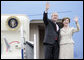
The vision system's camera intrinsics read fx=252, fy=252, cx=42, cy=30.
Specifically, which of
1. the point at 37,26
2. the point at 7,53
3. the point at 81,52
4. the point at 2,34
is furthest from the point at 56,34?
the point at 37,26

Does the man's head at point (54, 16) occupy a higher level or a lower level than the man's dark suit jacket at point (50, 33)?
higher

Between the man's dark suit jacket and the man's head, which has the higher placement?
the man's head

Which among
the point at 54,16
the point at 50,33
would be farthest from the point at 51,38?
the point at 54,16

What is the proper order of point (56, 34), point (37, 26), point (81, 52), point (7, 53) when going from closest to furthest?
1. point (56, 34)
2. point (7, 53)
3. point (81, 52)
4. point (37, 26)

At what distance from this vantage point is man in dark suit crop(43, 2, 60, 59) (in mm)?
3717

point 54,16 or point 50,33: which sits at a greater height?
point 54,16

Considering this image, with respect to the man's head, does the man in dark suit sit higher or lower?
lower

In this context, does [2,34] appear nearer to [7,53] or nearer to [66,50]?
[7,53]

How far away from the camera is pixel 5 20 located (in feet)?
20.4

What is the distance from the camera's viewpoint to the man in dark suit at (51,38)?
3717 millimetres

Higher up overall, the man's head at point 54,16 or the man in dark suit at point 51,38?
the man's head at point 54,16

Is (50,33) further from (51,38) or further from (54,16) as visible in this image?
(54,16)

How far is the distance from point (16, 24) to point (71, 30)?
8.19 ft

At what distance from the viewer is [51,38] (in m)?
3.72
